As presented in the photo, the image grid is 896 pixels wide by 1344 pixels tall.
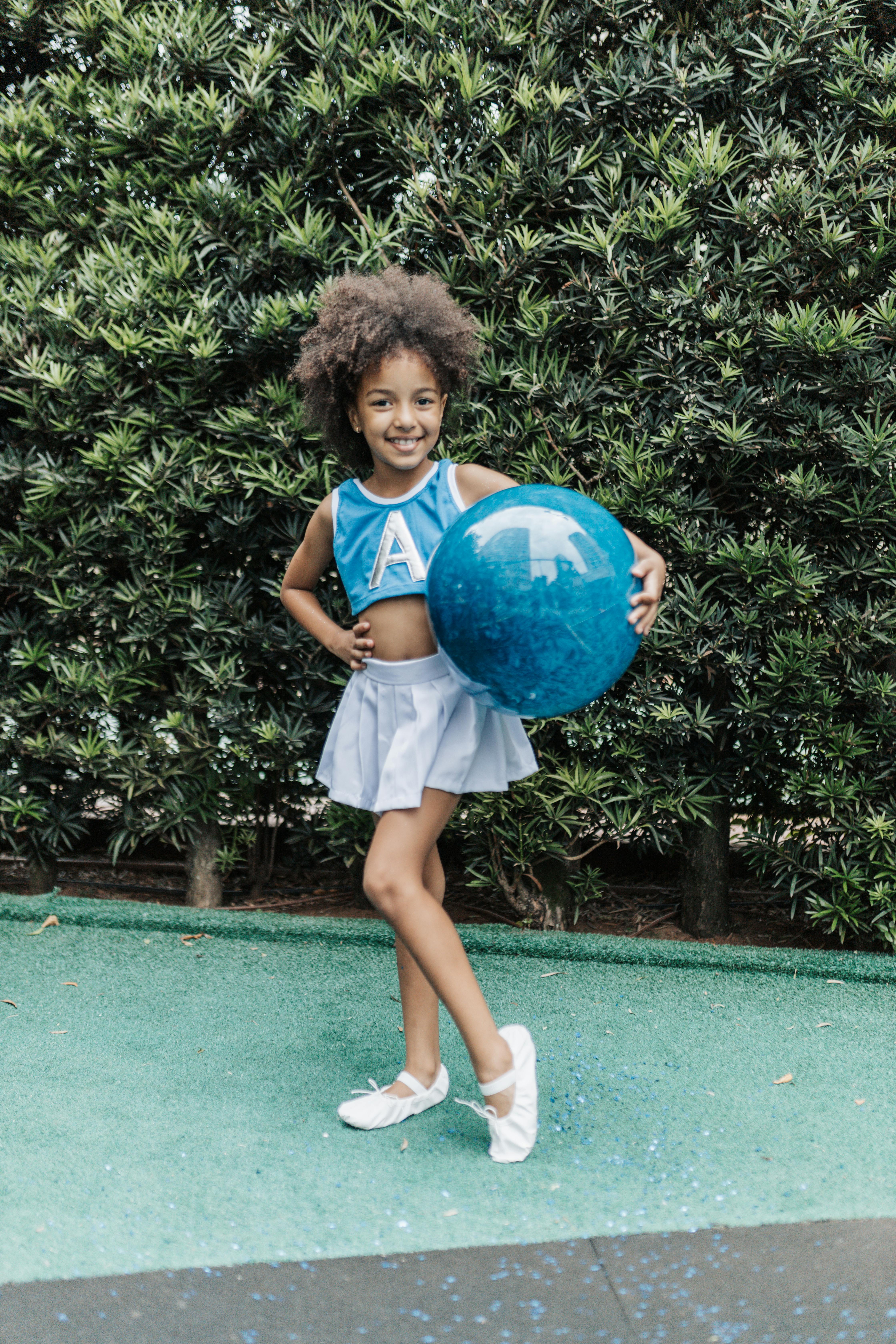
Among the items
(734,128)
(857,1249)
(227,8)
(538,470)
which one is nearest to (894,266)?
(734,128)

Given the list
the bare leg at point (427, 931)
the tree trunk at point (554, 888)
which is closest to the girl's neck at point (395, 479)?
the bare leg at point (427, 931)

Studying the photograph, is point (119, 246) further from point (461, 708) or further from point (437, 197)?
point (461, 708)

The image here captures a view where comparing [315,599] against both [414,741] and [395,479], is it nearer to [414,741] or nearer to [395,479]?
[395,479]

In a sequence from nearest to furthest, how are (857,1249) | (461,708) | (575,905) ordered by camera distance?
(857,1249)
(461,708)
(575,905)

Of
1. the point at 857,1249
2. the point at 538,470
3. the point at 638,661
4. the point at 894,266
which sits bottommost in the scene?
the point at 857,1249

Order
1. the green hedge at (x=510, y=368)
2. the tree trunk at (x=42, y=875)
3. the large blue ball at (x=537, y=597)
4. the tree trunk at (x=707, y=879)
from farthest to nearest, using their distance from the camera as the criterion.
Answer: the tree trunk at (x=42, y=875)
the tree trunk at (x=707, y=879)
the green hedge at (x=510, y=368)
the large blue ball at (x=537, y=597)

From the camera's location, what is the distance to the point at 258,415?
3.55m

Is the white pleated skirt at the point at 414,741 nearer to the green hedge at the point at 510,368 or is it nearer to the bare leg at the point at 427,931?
the bare leg at the point at 427,931

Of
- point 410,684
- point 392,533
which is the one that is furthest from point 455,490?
point 410,684

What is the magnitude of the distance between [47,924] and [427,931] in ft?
6.80

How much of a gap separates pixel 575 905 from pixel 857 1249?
6.32 feet

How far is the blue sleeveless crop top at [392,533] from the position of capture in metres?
2.39

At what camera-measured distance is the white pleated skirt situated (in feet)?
7.71

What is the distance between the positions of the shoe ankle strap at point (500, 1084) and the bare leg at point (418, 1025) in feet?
0.84
